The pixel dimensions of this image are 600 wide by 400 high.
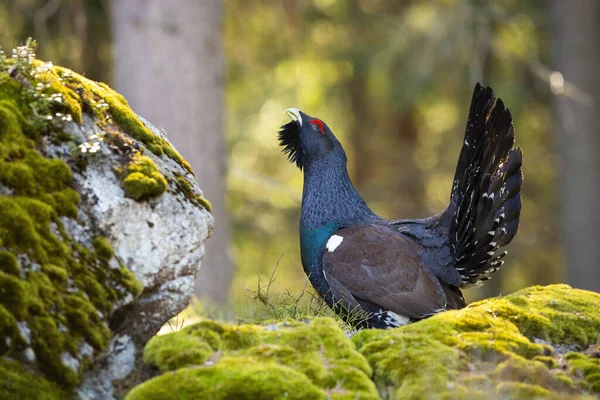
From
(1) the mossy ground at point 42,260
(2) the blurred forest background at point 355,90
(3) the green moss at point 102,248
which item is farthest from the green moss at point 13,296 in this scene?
(2) the blurred forest background at point 355,90

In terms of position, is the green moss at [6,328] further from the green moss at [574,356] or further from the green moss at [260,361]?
the green moss at [574,356]

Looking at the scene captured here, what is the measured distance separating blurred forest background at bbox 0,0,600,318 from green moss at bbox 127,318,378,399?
4.94 meters

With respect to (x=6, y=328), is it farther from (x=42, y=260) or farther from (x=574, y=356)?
(x=574, y=356)

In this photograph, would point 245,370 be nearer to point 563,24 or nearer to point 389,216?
point 563,24

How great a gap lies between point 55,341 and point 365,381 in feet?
4.58

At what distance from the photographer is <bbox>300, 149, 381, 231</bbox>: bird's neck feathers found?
5738 millimetres

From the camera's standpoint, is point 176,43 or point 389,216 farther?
point 389,216

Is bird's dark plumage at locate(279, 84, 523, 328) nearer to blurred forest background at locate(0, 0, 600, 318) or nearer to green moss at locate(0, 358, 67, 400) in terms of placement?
green moss at locate(0, 358, 67, 400)

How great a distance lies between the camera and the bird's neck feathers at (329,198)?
18.8ft

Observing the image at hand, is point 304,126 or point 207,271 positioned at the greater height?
point 207,271

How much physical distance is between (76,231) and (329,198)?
8.72 ft

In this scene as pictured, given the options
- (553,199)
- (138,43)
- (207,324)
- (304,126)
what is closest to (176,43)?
(138,43)

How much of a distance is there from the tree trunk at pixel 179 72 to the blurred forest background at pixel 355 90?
0.8 inches

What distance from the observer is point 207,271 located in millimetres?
9711
